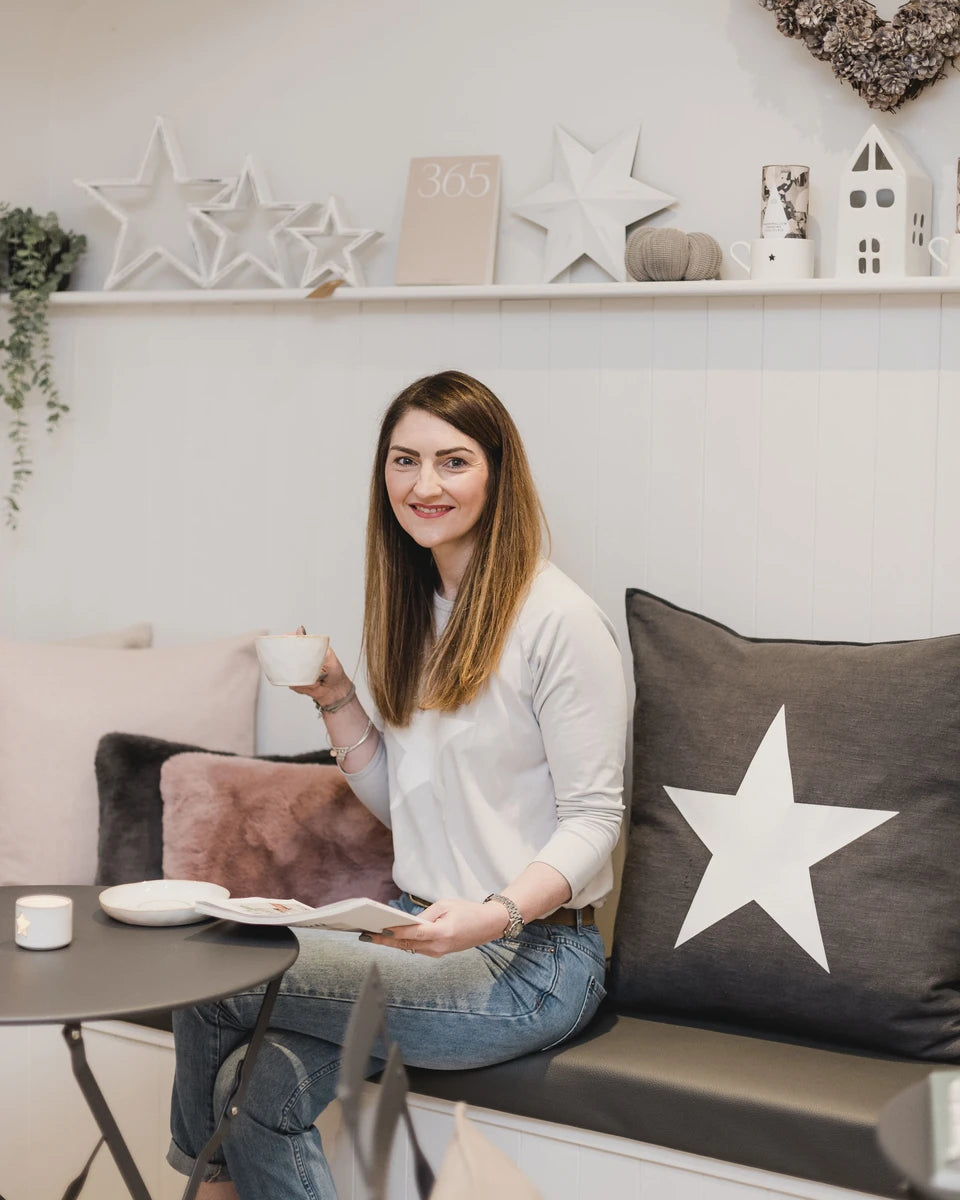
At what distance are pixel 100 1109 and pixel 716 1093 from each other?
2.42ft

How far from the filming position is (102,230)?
2.74m

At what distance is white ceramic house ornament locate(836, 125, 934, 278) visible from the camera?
2021 mm

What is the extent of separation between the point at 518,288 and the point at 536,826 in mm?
946

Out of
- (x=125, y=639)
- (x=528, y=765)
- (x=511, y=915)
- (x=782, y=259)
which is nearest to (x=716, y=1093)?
(x=511, y=915)

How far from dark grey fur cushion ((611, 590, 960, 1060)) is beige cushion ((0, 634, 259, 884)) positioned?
0.85 meters

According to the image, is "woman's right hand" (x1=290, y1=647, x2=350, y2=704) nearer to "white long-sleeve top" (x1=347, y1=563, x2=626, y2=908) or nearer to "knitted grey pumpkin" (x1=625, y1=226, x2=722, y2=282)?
"white long-sleeve top" (x1=347, y1=563, x2=626, y2=908)

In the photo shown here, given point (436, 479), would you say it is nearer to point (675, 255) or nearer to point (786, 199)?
point (675, 255)

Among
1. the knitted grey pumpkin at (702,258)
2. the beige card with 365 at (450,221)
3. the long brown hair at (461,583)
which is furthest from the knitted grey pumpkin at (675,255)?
the long brown hair at (461,583)

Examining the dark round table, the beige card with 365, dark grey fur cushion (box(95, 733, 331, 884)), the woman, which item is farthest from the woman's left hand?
the beige card with 365

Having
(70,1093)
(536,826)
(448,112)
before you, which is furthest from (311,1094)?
(448,112)

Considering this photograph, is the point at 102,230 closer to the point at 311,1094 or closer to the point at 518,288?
the point at 518,288

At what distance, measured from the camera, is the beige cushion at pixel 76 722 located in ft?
7.48

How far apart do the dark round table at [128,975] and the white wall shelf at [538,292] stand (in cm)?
118

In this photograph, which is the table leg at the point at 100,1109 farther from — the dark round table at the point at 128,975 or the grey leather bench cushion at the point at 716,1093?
the grey leather bench cushion at the point at 716,1093
